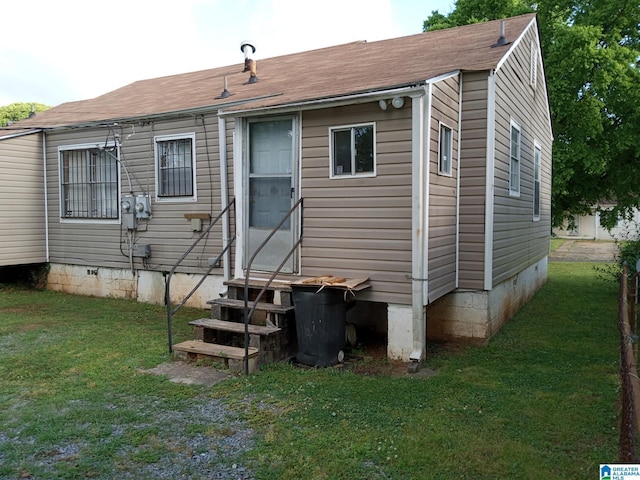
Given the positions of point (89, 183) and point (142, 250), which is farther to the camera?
point (89, 183)

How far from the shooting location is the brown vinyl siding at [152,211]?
8688 mm

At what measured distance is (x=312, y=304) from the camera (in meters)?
5.85

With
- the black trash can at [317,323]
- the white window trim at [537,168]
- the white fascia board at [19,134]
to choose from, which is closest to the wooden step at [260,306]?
the black trash can at [317,323]

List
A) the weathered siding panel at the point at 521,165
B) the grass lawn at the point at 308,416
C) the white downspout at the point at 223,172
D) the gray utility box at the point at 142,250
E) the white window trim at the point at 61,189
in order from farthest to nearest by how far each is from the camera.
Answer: the white window trim at the point at 61,189 → the gray utility box at the point at 142,250 → the white downspout at the point at 223,172 → the weathered siding panel at the point at 521,165 → the grass lawn at the point at 308,416

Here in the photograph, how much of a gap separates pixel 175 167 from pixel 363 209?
4.33 meters

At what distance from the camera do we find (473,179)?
23.9 ft

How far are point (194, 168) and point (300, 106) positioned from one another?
317 cm

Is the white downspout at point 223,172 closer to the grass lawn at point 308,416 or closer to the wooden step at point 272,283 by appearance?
the wooden step at point 272,283

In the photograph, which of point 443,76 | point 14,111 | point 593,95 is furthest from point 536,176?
point 14,111

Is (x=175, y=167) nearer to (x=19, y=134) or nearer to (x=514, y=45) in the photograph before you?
(x=19, y=134)

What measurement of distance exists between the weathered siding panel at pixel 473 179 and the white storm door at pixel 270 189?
2464 mm

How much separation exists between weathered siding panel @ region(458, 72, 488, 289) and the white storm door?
97.0 inches

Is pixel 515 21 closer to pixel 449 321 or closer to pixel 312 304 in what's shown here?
pixel 449 321

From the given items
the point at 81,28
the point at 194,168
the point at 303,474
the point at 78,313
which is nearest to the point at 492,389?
the point at 303,474
